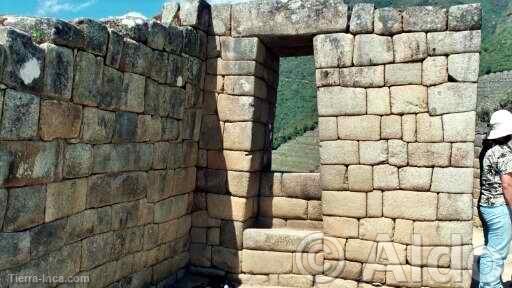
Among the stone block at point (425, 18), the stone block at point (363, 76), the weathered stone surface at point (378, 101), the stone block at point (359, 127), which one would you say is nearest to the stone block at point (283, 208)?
the stone block at point (359, 127)

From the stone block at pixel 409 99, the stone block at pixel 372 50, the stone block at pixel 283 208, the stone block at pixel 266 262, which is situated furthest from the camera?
the stone block at pixel 283 208

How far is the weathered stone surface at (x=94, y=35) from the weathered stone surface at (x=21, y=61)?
0.55 metres

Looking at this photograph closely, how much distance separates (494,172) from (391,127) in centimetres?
125

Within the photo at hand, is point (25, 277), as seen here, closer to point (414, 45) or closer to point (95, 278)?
point (95, 278)

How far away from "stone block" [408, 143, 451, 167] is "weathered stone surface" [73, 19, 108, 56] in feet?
11.8

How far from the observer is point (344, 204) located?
5855 mm

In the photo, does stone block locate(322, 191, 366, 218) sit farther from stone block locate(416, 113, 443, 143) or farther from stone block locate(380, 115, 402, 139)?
stone block locate(416, 113, 443, 143)

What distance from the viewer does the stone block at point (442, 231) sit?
17.7 ft

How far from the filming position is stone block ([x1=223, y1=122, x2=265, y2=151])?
20.3 ft

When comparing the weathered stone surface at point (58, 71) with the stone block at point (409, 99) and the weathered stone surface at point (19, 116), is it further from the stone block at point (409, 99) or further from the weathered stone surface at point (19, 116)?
the stone block at point (409, 99)

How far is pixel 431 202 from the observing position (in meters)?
5.50

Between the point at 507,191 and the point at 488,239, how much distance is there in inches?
25.4

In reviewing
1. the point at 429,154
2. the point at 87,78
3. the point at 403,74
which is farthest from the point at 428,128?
the point at 87,78
